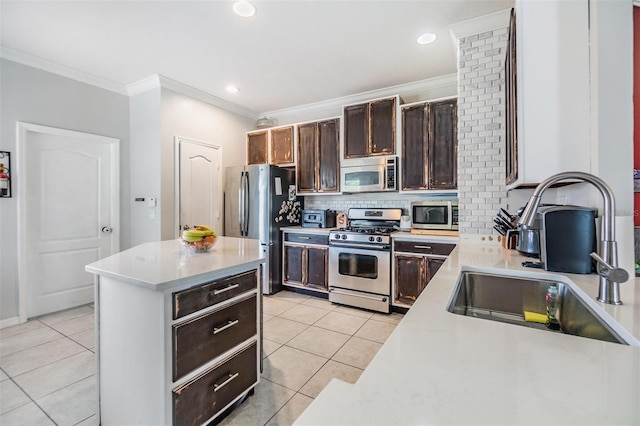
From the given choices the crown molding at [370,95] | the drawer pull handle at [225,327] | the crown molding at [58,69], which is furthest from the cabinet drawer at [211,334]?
the crown molding at [58,69]

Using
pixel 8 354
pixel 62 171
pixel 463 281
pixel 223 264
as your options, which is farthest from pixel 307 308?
pixel 62 171

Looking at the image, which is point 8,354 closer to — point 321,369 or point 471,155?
point 321,369

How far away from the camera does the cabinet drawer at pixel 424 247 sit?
2975mm

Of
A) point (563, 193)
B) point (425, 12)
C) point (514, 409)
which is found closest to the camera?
point (514, 409)

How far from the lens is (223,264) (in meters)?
1.68

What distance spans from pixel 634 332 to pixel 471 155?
6.88 ft

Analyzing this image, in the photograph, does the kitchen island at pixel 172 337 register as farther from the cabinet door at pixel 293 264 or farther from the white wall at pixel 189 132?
the cabinet door at pixel 293 264

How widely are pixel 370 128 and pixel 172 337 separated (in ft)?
10.5

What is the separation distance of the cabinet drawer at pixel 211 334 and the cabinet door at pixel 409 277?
1.91 m

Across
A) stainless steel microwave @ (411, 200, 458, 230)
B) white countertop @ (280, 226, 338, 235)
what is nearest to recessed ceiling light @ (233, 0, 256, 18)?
white countertop @ (280, 226, 338, 235)

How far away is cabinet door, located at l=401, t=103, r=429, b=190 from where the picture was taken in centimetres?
337

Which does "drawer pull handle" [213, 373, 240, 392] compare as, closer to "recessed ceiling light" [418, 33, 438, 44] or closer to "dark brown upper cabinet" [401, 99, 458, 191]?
"dark brown upper cabinet" [401, 99, 458, 191]

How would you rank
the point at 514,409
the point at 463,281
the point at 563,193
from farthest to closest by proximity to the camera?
1. the point at 563,193
2. the point at 463,281
3. the point at 514,409

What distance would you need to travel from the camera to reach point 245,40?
274 cm
